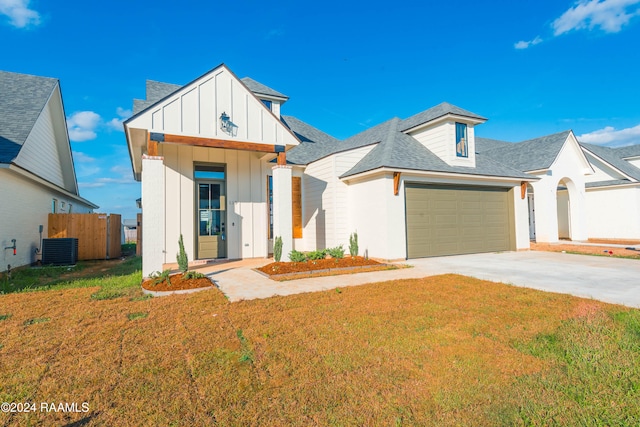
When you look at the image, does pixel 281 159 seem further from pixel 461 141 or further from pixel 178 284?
pixel 461 141

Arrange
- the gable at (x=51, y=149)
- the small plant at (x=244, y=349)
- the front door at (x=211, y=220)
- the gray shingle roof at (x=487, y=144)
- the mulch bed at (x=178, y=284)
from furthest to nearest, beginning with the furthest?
1. the gray shingle roof at (x=487, y=144)
2. the gable at (x=51, y=149)
3. the front door at (x=211, y=220)
4. the mulch bed at (x=178, y=284)
5. the small plant at (x=244, y=349)

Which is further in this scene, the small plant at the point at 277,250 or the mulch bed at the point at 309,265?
the small plant at the point at 277,250

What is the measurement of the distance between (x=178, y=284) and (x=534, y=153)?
18.4 m

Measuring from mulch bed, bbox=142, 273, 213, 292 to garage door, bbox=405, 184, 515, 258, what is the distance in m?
6.79

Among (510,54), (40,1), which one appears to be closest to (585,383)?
(40,1)

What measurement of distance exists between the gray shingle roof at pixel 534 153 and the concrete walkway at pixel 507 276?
23.0ft

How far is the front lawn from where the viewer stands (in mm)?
2227

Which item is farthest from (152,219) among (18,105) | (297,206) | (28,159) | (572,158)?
(572,158)

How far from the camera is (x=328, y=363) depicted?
2975mm

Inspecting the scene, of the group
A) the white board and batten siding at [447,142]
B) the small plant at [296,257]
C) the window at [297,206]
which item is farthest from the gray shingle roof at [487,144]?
the small plant at [296,257]

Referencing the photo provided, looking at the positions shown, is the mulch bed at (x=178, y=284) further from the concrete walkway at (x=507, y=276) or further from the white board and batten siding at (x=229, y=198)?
the white board and batten siding at (x=229, y=198)

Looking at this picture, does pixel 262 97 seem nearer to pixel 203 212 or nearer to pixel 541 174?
pixel 203 212

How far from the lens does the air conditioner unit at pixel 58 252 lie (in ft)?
33.8

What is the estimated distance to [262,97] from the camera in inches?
565
